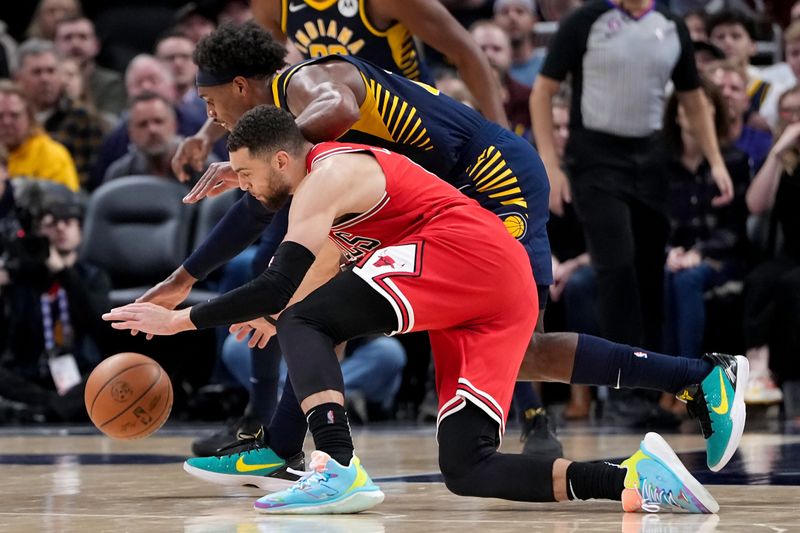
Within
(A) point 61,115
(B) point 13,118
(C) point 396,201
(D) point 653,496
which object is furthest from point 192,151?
(A) point 61,115

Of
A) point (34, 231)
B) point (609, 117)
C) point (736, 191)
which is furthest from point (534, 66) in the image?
point (34, 231)

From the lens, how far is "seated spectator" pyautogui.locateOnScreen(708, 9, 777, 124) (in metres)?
8.61

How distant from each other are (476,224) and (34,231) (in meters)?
5.20

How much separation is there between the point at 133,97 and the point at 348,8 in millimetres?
4694

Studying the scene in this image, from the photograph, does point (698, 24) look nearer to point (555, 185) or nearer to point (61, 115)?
point (555, 185)

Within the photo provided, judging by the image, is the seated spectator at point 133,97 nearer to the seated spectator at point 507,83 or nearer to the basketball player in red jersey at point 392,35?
the seated spectator at point 507,83

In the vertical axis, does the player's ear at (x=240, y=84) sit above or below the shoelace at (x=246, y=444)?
above

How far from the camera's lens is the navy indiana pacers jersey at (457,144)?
162 inches

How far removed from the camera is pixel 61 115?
9.69 m

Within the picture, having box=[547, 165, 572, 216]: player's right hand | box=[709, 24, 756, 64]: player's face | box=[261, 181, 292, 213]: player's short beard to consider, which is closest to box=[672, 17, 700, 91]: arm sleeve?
box=[547, 165, 572, 216]: player's right hand

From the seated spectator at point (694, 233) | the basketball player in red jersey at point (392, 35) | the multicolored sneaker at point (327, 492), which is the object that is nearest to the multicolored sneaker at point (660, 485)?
the multicolored sneaker at point (327, 492)

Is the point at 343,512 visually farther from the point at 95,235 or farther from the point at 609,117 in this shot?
the point at 95,235

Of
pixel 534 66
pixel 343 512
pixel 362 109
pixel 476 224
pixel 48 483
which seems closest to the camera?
pixel 343 512

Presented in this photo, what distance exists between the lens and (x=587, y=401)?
788 centimetres
